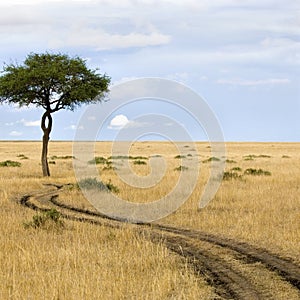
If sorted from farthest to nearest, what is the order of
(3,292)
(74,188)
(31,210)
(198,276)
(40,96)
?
1. (40,96)
2. (74,188)
3. (31,210)
4. (198,276)
5. (3,292)

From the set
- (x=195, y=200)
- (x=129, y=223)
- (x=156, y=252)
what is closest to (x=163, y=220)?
(x=129, y=223)

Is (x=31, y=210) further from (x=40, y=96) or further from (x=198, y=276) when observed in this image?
(x=40, y=96)

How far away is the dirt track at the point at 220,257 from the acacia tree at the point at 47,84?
18.4 metres

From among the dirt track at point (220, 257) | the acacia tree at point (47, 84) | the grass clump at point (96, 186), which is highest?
the acacia tree at point (47, 84)

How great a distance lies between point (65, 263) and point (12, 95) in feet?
89.1

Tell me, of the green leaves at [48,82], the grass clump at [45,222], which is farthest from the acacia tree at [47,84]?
the grass clump at [45,222]

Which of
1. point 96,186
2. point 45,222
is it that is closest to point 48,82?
point 96,186

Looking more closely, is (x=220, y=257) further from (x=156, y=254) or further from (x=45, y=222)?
(x=45, y=222)

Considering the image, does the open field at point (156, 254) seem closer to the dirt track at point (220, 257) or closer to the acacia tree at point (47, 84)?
the dirt track at point (220, 257)

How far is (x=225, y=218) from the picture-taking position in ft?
54.2

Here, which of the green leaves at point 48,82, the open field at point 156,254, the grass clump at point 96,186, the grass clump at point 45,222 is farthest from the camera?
the green leaves at point 48,82

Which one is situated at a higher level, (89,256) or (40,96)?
(40,96)

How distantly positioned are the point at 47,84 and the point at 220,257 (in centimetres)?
2556

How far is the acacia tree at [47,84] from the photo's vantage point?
34562mm
